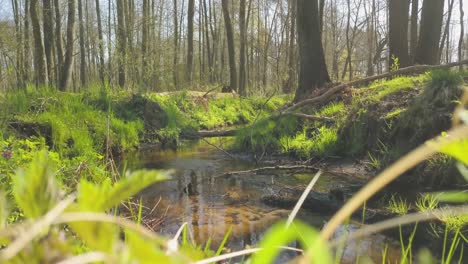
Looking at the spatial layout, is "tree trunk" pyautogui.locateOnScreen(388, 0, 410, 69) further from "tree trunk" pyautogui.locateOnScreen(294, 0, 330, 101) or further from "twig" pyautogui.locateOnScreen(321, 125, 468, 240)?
"twig" pyautogui.locateOnScreen(321, 125, 468, 240)

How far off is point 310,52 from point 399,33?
203 cm

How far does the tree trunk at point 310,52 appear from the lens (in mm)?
8664

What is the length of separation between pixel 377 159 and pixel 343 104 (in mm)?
2038

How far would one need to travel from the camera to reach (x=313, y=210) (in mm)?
3869

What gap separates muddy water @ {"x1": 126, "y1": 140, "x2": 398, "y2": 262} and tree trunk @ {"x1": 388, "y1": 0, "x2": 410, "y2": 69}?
4.53 m

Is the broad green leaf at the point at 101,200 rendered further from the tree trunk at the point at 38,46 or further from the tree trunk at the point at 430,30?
the tree trunk at the point at 38,46

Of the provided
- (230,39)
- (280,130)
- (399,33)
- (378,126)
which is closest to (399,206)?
(378,126)

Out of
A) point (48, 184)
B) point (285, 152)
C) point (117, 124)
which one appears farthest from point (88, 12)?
point (48, 184)

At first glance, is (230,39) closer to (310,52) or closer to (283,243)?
(310,52)

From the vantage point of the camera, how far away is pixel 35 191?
353 millimetres

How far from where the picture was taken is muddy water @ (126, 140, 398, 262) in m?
3.43

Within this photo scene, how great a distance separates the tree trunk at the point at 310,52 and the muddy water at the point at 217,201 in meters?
2.82

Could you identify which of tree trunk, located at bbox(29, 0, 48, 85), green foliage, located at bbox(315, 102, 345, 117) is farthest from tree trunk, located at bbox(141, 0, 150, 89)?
green foliage, located at bbox(315, 102, 345, 117)

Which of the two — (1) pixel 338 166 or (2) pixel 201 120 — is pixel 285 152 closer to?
(1) pixel 338 166
